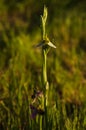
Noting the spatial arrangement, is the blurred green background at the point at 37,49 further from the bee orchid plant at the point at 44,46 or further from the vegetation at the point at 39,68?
the bee orchid plant at the point at 44,46

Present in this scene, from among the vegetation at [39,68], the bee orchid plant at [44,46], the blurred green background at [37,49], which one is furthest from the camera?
the blurred green background at [37,49]

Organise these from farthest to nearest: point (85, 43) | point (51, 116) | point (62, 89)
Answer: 1. point (85, 43)
2. point (62, 89)
3. point (51, 116)

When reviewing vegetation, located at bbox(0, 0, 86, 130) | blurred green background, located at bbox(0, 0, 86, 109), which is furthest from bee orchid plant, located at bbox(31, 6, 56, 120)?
blurred green background, located at bbox(0, 0, 86, 109)

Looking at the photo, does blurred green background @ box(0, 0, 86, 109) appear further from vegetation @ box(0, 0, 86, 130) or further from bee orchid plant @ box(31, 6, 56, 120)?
bee orchid plant @ box(31, 6, 56, 120)

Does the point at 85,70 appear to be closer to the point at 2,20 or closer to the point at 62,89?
the point at 62,89

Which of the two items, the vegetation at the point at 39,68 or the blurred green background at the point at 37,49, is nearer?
the vegetation at the point at 39,68

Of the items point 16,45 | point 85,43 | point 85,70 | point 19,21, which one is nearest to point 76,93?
point 85,70

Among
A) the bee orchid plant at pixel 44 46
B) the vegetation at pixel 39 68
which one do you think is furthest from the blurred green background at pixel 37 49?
the bee orchid plant at pixel 44 46
